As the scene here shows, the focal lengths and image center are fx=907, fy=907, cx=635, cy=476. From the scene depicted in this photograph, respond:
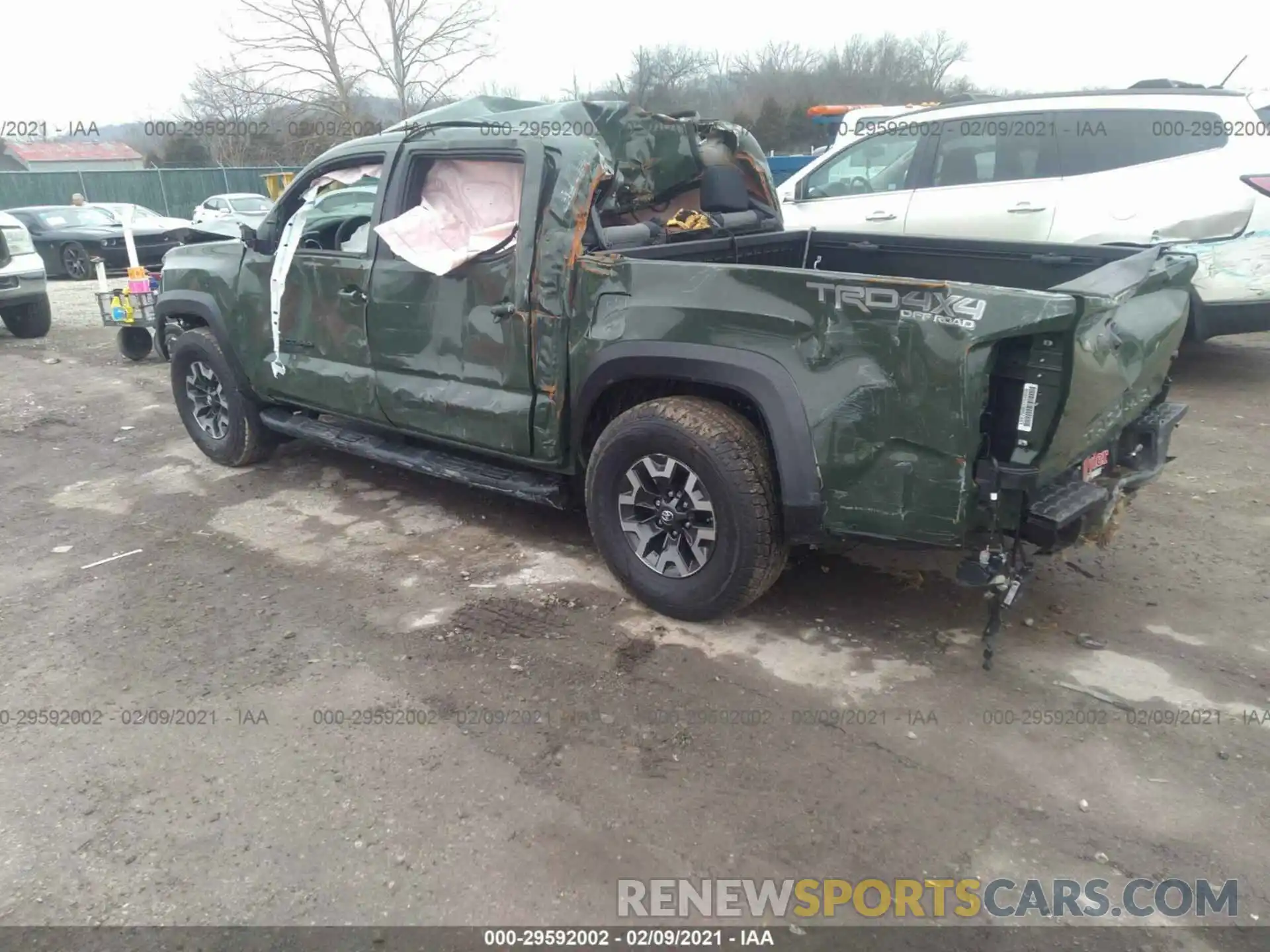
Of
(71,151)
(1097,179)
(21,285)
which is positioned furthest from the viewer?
(71,151)

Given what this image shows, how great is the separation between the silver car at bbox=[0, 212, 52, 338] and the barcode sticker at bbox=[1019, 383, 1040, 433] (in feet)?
35.5

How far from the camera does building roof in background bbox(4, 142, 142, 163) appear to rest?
52.0 meters

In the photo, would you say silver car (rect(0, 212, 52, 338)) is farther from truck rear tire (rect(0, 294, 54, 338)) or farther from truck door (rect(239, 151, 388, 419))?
truck door (rect(239, 151, 388, 419))

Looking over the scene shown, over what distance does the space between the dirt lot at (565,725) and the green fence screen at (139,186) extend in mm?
24602

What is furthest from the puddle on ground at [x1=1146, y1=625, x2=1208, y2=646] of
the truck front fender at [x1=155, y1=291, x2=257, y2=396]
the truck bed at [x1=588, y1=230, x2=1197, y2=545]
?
the truck front fender at [x1=155, y1=291, x2=257, y2=396]

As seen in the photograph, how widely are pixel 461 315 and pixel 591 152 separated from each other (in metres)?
0.90

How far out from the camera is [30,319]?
34.4 ft

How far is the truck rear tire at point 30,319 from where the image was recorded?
10.4 meters

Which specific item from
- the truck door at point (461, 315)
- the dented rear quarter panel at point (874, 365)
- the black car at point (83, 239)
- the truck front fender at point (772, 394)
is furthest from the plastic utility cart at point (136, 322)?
the black car at point (83, 239)

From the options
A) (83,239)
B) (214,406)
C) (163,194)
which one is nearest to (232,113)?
(163,194)

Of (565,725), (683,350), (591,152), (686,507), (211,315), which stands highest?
(591,152)

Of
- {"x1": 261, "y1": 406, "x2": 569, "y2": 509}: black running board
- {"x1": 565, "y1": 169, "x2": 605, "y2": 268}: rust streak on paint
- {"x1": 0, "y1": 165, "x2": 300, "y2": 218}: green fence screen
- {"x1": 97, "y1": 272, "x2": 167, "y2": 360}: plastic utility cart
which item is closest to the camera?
{"x1": 565, "y1": 169, "x2": 605, "y2": 268}: rust streak on paint

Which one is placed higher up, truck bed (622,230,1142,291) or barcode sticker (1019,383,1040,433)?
truck bed (622,230,1142,291)

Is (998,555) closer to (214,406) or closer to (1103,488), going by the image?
(1103,488)
